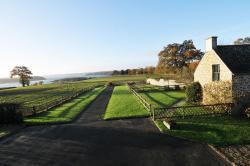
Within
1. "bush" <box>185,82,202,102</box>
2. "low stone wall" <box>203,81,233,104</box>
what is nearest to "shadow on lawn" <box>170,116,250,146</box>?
"low stone wall" <box>203,81,233,104</box>

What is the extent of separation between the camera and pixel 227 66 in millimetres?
21797

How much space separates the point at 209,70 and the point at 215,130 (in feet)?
32.1

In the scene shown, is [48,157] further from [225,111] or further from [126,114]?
[225,111]

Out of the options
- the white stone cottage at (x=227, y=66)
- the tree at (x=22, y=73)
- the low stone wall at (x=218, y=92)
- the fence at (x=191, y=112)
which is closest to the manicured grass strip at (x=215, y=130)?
the fence at (x=191, y=112)

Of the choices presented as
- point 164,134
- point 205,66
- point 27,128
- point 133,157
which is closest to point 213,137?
point 164,134

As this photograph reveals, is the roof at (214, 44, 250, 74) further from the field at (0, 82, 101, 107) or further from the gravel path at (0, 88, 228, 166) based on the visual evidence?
the field at (0, 82, 101, 107)

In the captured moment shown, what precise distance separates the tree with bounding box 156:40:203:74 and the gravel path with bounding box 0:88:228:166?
2611 inches

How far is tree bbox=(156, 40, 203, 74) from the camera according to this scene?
8162 centimetres

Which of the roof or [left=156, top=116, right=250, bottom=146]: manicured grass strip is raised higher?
the roof

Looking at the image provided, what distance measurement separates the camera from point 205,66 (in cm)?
2605

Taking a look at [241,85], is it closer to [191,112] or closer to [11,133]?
[191,112]

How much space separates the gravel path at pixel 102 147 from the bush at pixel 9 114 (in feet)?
10.6

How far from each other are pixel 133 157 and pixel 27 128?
42.7 feet

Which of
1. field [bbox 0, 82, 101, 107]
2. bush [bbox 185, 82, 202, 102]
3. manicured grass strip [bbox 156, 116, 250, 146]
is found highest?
bush [bbox 185, 82, 202, 102]
